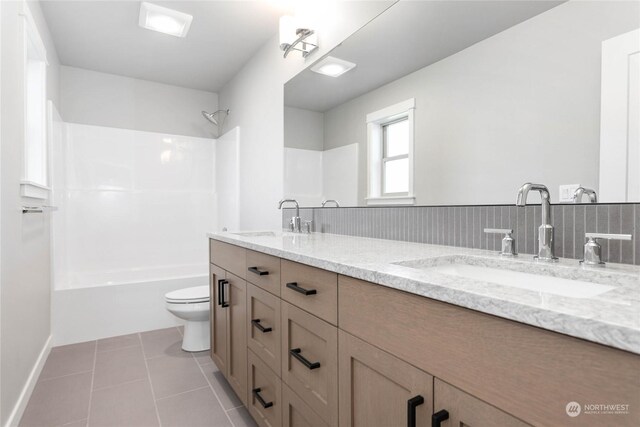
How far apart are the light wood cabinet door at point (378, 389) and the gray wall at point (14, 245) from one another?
5.14 feet

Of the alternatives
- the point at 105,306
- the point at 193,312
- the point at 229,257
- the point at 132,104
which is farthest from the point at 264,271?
the point at 132,104

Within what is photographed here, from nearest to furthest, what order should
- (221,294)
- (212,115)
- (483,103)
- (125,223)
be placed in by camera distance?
(483,103) < (221,294) < (125,223) < (212,115)

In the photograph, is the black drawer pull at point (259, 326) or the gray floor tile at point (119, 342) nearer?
the black drawer pull at point (259, 326)

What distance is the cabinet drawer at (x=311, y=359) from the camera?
→ 96 cm

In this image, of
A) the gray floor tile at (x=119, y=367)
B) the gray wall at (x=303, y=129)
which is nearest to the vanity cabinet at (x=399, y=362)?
the gray wall at (x=303, y=129)

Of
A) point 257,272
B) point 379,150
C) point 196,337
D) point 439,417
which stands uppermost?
point 379,150

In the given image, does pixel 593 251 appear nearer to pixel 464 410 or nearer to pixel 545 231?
pixel 545 231

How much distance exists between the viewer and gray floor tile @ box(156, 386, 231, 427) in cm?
167

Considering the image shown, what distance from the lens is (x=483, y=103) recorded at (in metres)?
1.21

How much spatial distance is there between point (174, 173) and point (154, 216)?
0.51 meters

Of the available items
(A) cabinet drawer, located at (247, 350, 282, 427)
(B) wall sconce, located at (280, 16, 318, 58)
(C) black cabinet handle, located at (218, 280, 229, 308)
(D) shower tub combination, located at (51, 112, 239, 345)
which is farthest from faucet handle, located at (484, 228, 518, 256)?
(D) shower tub combination, located at (51, 112, 239, 345)

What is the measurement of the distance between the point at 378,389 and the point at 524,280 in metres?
0.48

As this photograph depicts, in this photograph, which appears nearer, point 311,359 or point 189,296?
point 311,359

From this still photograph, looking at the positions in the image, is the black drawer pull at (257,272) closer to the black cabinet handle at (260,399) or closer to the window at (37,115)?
the black cabinet handle at (260,399)
